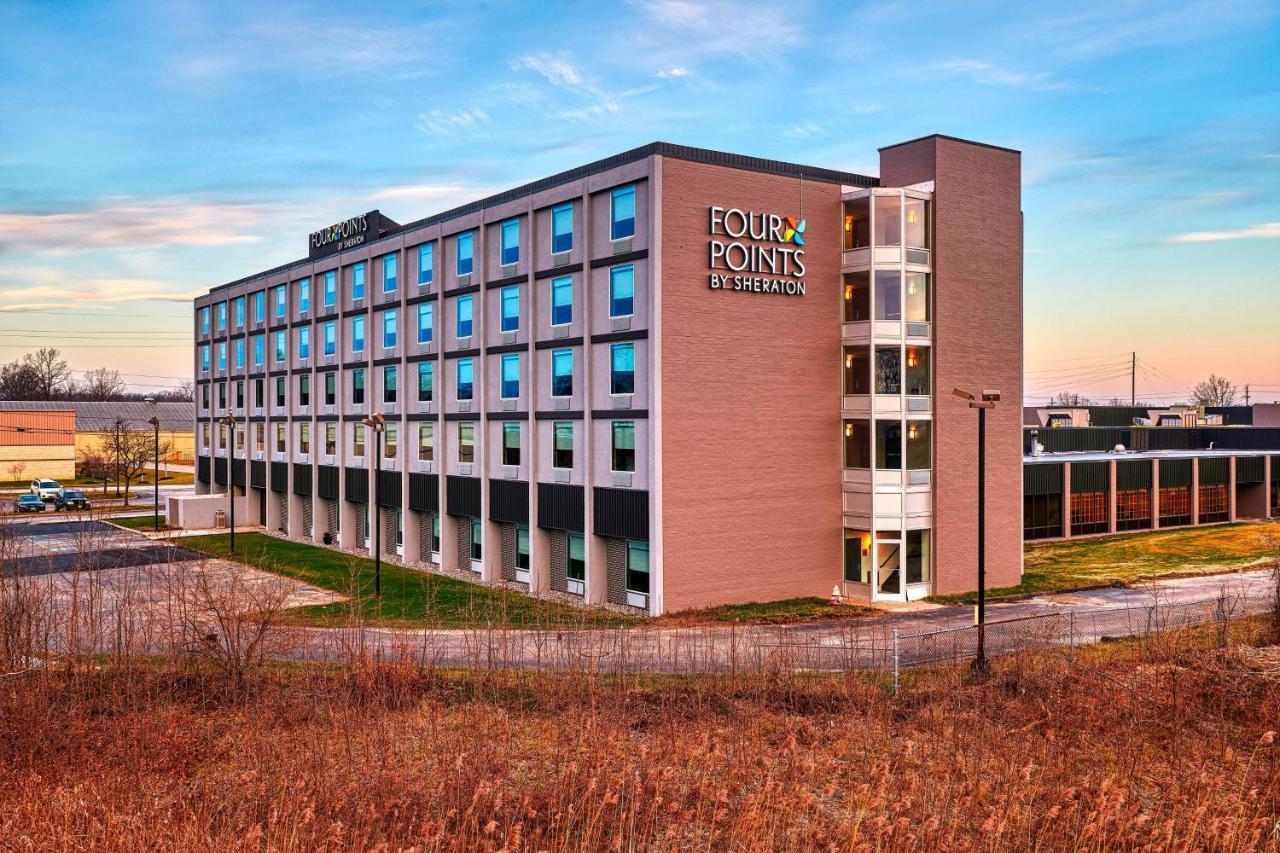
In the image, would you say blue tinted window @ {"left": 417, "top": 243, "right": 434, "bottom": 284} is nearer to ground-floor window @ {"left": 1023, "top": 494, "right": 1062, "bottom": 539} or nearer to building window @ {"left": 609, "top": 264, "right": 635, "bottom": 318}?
building window @ {"left": 609, "top": 264, "right": 635, "bottom": 318}

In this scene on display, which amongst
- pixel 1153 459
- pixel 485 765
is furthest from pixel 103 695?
pixel 1153 459

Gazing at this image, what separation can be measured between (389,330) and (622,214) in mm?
20426

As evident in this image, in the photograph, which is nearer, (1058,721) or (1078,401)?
(1058,721)

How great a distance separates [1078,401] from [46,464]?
16147 centimetres

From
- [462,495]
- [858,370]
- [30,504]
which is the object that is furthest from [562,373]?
[30,504]

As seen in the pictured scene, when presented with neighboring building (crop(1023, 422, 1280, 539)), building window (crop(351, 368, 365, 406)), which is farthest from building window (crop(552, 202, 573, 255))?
neighboring building (crop(1023, 422, 1280, 539))

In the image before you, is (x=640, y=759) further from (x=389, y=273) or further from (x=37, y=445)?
(x=37, y=445)

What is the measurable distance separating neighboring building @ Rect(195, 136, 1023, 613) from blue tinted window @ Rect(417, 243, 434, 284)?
3.66 m

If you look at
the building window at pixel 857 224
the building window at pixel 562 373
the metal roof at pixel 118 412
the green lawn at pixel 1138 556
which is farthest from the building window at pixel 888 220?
the metal roof at pixel 118 412

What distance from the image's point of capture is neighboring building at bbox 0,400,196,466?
12206cm

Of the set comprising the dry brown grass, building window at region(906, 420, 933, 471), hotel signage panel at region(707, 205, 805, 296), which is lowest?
the dry brown grass

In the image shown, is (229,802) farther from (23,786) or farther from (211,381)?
(211,381)

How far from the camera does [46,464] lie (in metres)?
107

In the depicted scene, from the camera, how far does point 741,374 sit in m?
36.9
